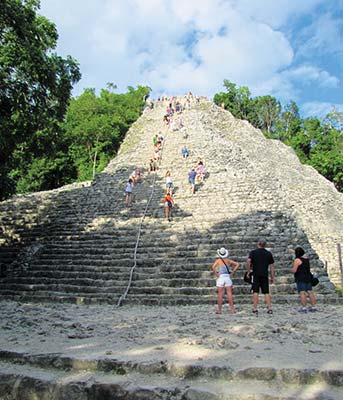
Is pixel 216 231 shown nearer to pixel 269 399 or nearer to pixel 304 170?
pixel 269 399

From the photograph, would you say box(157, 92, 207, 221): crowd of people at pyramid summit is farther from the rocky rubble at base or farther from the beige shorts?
the rocky rubble at base

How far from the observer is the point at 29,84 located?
8445mm

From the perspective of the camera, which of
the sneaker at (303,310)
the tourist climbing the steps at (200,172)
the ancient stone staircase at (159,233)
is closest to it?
the sneaker at (303,310)

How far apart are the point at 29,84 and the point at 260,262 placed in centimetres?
643

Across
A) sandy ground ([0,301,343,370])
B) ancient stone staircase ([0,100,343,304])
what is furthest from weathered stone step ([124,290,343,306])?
sandy ground ([0,301,343,370])

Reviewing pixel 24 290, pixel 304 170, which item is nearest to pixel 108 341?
pixel 24 290

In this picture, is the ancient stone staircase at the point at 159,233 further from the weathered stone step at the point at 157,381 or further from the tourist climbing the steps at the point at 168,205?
the weathered stone step at the point at 157,381

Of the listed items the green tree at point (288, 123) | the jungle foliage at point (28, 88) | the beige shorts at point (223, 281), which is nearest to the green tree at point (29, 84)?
the jungle foliage at point (28, 88)

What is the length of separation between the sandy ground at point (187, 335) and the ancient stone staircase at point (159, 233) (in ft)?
4.57

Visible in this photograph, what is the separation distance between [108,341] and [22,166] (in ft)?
23.7

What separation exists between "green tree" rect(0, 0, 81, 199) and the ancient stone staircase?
2.93 meters

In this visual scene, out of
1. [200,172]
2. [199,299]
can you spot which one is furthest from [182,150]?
[199,299]

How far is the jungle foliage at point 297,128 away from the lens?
104 ft

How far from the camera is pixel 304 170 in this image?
87.0 feet
